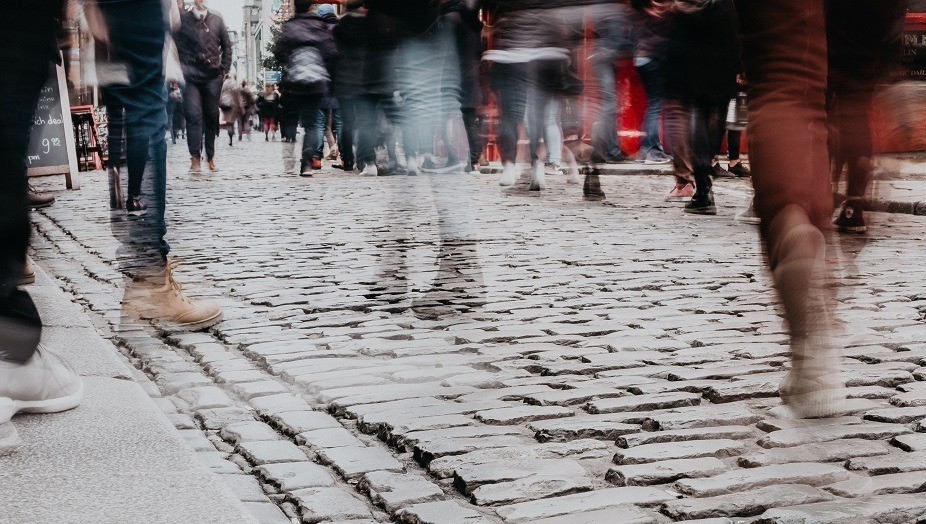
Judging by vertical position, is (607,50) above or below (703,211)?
above

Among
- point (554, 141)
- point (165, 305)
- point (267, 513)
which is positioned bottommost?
point (267, 513)

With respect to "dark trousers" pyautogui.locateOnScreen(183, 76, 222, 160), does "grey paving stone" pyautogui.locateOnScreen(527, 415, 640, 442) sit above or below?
below

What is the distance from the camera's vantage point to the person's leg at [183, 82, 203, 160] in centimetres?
1491

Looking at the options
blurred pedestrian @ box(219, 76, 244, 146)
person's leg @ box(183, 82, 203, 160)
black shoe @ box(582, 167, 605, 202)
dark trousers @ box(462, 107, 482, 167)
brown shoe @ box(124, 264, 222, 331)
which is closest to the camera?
brown shoe @ box(124, 264, 222, 331)

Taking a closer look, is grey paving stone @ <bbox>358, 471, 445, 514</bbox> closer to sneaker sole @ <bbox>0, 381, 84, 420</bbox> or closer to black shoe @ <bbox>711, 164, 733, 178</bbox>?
sneaker sole @ <bbox>0, 381, 84, 420</bbox>

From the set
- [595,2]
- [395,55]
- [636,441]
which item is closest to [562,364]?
[636,441]

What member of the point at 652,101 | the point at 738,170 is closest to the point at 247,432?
the point at 738,170

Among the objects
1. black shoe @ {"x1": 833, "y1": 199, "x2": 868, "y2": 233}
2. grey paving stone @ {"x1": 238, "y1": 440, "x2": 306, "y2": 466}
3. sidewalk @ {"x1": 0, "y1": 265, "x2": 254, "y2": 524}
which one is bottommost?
grey paving stone @ {"x1": 238, "y1": 440, "x2": 306, "y2": 466}

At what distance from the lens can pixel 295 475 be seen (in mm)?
2832

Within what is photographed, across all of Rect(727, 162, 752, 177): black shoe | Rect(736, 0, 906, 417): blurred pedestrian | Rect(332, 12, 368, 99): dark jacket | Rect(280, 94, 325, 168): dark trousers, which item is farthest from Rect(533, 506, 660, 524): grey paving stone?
Rect(280, 94, 325, 168): dark trousers

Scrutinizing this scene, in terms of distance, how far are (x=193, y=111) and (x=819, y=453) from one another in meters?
13.0

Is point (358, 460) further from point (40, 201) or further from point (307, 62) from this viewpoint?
point (307, 62)

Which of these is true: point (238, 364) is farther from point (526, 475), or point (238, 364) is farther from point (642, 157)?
point (642, 157)

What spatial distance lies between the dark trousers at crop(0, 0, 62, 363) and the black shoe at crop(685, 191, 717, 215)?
23.4 ft
